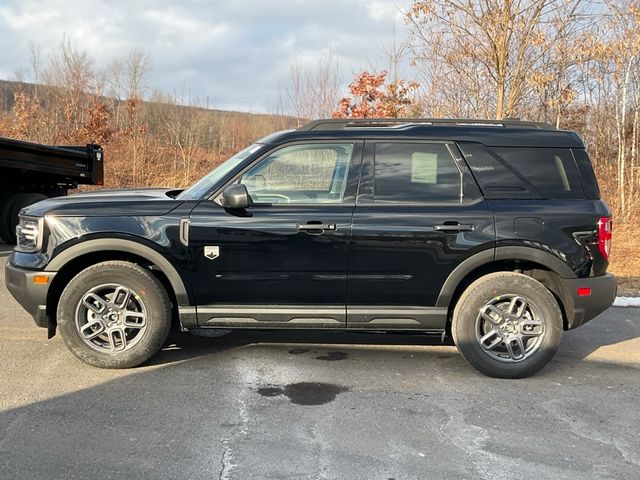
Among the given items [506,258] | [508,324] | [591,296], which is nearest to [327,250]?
[506,258]

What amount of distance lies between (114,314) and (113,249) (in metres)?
0.51

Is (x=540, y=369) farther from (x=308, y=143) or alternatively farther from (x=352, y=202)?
(x=308, y=143)

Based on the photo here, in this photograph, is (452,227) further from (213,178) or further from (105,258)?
(105,258)

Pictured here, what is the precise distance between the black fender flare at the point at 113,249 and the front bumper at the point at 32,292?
0.12m

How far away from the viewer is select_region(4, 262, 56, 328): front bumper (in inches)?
165

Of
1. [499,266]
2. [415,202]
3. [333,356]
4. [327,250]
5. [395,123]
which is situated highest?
[395,123]

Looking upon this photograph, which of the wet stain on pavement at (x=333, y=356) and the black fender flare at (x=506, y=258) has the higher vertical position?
the black fender flare at (x=506, y=258)

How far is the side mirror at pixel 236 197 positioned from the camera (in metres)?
4.05

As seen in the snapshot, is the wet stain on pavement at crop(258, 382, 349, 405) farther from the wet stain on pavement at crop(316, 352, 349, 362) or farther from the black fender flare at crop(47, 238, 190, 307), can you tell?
the black fender flare at crop(47, 238, 190, 307)

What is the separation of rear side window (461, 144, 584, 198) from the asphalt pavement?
4.82 feet

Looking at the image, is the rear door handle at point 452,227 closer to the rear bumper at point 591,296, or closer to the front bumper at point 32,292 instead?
the rear bumper at point 591,296

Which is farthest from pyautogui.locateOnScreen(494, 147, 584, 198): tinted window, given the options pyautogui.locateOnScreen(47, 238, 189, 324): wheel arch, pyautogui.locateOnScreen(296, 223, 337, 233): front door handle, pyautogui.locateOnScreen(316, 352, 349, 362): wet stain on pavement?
pyautogui.locateOnScreen(47, 238, 189, 324): wheel arch

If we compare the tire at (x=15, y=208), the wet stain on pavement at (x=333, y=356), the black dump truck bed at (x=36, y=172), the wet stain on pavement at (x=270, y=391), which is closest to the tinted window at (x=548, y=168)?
the wet stain on pavement at (x=333, y=356)

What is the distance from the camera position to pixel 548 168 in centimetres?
432
